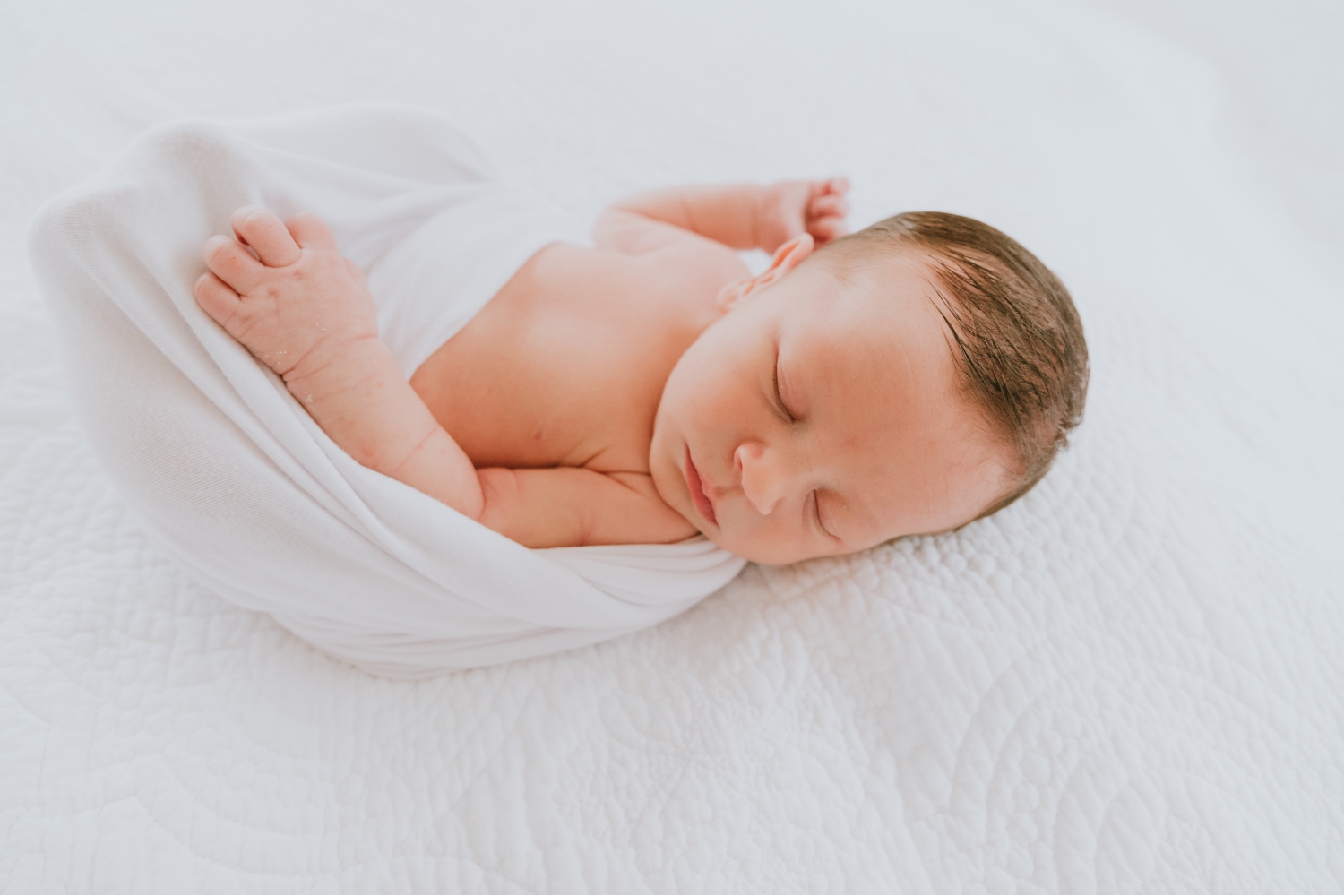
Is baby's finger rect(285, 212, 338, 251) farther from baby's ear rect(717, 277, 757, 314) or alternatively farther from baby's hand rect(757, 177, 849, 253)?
baby's hand rect(757, 177, 849, 253)

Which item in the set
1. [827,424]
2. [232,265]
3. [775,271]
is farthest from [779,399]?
[232,265]

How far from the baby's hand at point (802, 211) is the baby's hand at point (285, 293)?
636 millimetres

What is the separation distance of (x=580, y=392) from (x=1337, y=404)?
108cm

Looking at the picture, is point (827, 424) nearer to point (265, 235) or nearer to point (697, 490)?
point (697, 490)

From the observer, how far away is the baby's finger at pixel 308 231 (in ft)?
2.80

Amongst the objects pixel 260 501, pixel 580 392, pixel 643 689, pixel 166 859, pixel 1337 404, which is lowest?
pixel 166 859

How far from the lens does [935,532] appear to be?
0.94 m

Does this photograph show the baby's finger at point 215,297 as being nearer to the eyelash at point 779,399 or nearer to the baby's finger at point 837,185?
the eyelash at point 779,399

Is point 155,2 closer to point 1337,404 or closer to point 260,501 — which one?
point 260,501

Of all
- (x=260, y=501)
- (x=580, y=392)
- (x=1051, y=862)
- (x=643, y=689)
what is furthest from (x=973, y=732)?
(x=260, y=501)

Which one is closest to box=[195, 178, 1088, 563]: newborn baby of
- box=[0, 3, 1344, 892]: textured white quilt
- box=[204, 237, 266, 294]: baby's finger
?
box=[204, 237, 266, 294]: baby's finger

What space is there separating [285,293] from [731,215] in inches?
27.7

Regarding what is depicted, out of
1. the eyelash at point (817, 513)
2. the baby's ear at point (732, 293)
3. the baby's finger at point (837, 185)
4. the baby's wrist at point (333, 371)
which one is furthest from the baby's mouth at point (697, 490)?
the baby's finger at point (837, 185)

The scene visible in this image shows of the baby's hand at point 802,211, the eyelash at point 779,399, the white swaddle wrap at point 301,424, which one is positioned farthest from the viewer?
the baby's hand at point 802,211
